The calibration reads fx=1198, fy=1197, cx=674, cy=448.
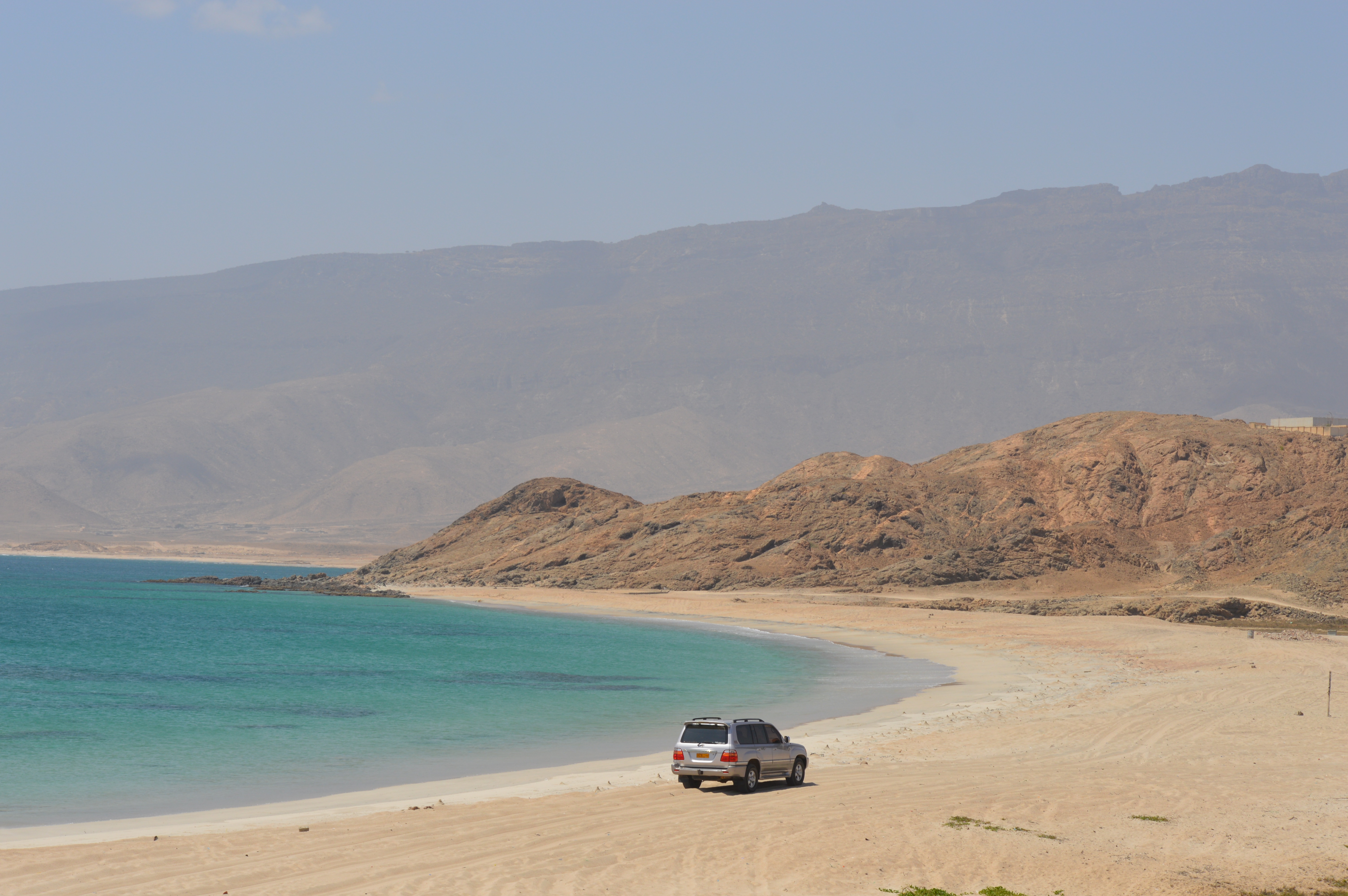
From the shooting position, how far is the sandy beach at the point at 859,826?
1631 cm

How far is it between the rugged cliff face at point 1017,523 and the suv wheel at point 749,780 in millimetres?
70100

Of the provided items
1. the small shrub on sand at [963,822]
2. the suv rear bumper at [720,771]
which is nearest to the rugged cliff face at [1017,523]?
the suv rear bumper at [720,771]

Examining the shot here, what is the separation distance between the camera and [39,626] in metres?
72.8

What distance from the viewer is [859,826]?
19312 mm

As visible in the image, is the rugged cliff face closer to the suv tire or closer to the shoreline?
the shoreline

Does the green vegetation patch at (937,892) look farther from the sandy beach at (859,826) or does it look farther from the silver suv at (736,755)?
the silver suv at (736,755)

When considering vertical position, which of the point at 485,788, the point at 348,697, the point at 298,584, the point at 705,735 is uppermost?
the point at 705,735

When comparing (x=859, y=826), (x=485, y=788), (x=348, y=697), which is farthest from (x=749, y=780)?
(x=348, y=697)

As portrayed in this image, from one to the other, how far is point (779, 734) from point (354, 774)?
9452 mm

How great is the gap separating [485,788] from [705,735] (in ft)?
15.3

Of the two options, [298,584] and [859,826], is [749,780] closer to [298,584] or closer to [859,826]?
[859,826]

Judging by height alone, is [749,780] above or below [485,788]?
above

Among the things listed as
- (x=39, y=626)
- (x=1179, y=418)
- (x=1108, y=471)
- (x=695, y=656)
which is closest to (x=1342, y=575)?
(x=1108, y=471)

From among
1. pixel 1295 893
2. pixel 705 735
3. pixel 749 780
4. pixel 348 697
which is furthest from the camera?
pixel 348 697
